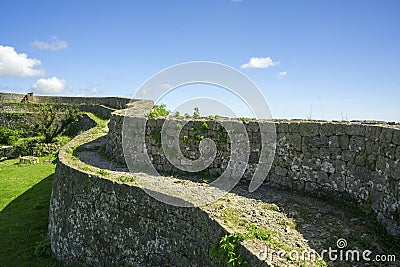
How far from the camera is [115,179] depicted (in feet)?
29.7

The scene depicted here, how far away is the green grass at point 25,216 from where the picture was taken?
10570mm

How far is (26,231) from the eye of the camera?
12.1 metres

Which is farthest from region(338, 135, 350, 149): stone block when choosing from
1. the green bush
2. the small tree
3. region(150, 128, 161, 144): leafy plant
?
the green bush

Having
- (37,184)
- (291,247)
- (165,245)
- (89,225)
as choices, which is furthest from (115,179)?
(37,184)

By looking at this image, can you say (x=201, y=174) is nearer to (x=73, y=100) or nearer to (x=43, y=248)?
(x=43, y=248)

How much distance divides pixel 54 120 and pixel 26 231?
78.2ft

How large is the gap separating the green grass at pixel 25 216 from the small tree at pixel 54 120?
38.6 ft

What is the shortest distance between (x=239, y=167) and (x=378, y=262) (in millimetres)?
4449

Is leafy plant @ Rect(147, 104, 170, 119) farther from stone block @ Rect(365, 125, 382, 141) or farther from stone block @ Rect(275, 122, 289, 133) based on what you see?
Result: stone block @ Rect(365, 125, 382, 141)

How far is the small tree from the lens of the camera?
3270cm

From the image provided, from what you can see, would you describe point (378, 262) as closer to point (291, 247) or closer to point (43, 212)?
point (291, 247)

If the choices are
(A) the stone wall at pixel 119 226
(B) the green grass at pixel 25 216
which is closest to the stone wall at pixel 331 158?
(A) the stone wall at pixel 119 226

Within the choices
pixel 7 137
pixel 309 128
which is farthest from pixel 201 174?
pixel 7 137

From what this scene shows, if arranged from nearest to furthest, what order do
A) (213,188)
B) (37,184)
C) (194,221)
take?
(194,221) < (213,188) < (37,184)
